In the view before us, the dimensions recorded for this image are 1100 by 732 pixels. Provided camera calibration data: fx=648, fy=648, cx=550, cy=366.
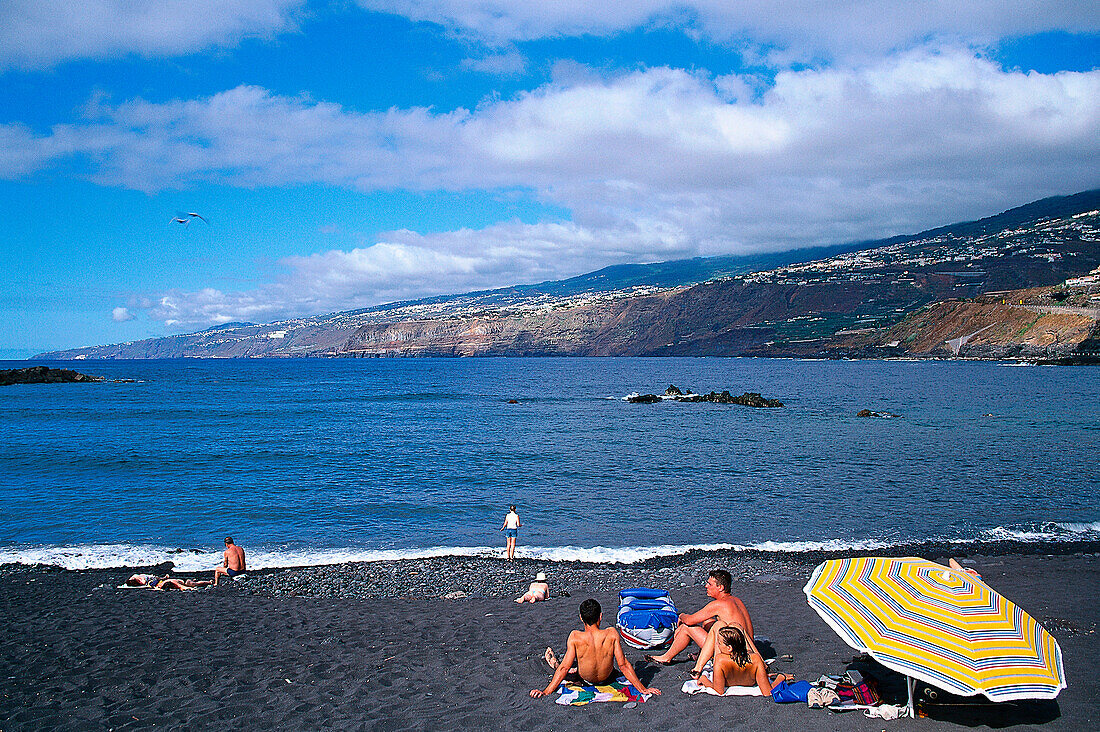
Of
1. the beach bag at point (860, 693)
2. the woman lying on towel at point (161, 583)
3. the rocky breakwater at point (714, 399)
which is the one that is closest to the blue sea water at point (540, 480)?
the woman lying on towel at point (161, 583)

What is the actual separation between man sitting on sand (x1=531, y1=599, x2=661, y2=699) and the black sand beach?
0.35 m

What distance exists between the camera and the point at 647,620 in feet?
31.7

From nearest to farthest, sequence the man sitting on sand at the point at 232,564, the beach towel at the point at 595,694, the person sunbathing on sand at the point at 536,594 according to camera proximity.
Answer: the beach towel at the point at 595,694
the person sunbathing on sand at the point at 536,594
the man sitting on sand at the point at 232,564

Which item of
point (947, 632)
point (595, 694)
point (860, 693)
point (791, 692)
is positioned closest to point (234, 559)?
point (595, 694)

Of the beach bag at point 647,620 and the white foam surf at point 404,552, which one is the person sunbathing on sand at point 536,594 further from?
the white foam surf at point 404,552

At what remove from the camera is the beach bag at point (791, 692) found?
754 cm

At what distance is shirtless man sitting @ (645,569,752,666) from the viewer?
8.47 metres

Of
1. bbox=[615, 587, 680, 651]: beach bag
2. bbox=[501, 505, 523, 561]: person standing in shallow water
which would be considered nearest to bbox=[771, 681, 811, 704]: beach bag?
bbox=[615, 587, 680, 651]: beach bag

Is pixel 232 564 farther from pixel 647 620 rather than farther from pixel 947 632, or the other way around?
pixel 947 632

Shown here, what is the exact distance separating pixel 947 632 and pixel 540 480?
65.8 feet

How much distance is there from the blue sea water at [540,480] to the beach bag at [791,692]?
338 inches

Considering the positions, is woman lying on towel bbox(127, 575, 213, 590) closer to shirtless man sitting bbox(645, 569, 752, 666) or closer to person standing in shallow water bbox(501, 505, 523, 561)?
person standing in shallow water bbox(501, 505, 523, 561)

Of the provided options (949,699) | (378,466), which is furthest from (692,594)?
(378,466)

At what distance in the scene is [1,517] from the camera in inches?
829
